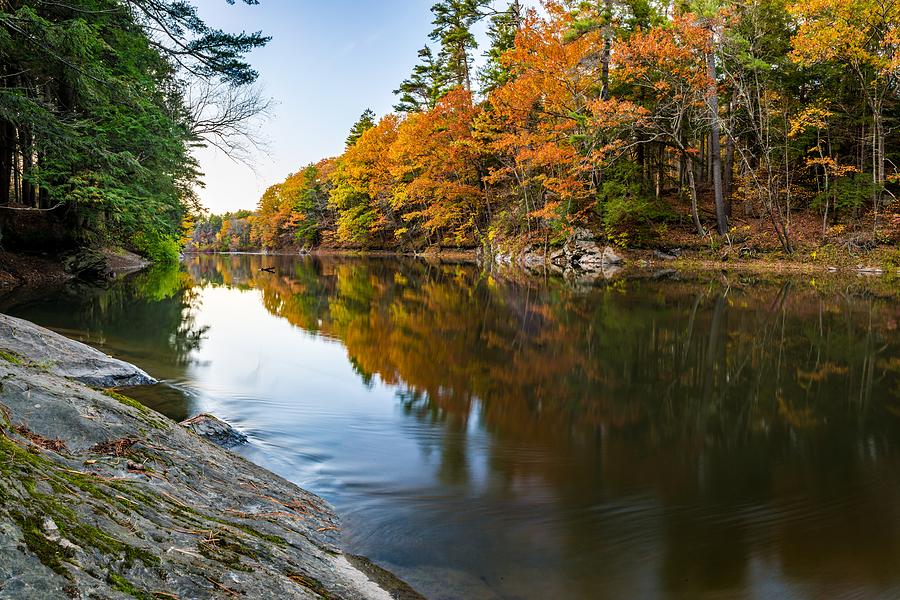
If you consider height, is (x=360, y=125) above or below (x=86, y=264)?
above

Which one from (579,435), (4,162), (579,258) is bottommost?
(579,435)

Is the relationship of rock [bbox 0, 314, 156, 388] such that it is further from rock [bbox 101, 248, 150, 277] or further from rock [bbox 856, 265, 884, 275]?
rock [bbox 856, 265, 884, 275]

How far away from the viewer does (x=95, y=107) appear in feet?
48.9

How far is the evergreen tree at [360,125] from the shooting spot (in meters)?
62.0

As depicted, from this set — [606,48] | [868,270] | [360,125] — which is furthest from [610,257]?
[360,125]

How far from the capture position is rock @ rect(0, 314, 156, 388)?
4.88 meters

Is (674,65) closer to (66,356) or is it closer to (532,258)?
(532,258)

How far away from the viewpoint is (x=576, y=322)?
1160 centimetres

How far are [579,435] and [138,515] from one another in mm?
4015

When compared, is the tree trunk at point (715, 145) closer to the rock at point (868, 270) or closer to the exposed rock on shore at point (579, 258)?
the exposed rock on shore at point (579, 258)

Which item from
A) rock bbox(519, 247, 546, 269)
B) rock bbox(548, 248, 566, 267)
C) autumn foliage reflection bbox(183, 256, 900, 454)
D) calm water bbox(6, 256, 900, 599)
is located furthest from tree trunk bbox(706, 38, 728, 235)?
calm water bbox(6, 256, 900, 599)

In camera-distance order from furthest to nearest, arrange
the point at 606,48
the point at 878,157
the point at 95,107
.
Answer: the point at 606,48
the point at 878,157
the point at 95,107

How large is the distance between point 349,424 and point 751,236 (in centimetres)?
2528

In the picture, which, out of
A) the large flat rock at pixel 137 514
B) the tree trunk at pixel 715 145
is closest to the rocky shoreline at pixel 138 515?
the large flat rock at pixel 137 514
